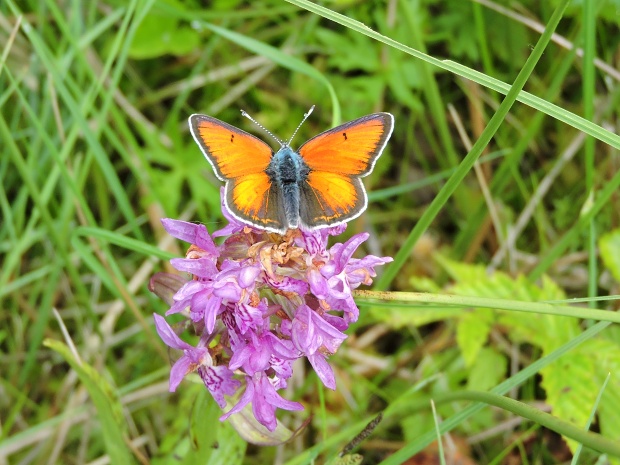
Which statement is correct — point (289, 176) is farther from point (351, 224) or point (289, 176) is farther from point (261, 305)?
point (351, 224)

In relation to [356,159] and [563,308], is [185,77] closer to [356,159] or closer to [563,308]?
[356,159]

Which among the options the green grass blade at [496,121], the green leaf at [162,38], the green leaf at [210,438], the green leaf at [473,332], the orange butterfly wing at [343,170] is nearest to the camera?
the green grass blade at [496,121]

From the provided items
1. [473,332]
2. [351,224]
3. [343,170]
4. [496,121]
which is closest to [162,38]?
[351,224]

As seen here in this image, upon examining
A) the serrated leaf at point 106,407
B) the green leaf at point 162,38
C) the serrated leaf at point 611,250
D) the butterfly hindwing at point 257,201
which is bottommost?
the serrated leaf at point 106,407

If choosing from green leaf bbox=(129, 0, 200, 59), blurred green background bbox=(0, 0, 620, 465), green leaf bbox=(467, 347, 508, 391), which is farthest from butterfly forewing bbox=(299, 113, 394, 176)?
green leaf bbox=(129, 0, 200, 59)

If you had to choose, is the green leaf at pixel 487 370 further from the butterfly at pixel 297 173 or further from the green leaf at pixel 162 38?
the green leaf at pixel 162 38

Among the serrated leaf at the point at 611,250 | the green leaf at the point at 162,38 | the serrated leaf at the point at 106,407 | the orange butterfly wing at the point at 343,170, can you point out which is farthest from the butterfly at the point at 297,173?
the green leaf at the point at 162,38

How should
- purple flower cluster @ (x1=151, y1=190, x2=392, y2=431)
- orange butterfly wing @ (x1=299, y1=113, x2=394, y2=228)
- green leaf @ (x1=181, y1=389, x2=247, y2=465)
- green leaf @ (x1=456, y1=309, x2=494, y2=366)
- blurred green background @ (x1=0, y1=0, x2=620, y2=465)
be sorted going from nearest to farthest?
1. purple flower cluster @ (x1=151, y1=190, x2=392, y2=431)
2. orange butterfly wing @ (x1=299, y1=113, x2=394, y2=228)
3. green leaf @ (x1=181, y1=389, x2=247, y2=465)
4. green leaf @ (x1=456, y1=309, x2=494, y2=366)
5. blurred green background @ (x1=0, y1=0, x2=620, y2=465)

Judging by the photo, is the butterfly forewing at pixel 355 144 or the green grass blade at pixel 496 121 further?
the butterfly forewing at pixel 355 144

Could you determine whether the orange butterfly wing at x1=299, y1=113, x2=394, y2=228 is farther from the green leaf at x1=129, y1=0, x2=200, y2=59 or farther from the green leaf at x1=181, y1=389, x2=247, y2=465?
the green leaf at x1=129, y1=0, x2=200, y2=59
